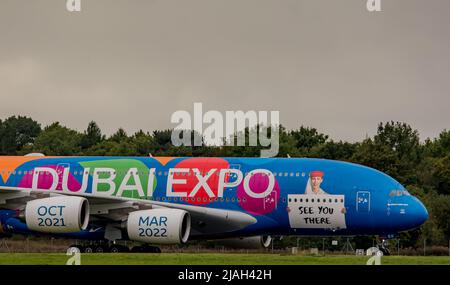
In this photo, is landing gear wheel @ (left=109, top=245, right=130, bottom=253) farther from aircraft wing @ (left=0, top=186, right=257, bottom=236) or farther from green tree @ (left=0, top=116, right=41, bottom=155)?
green tree @ (left=0, top=116, right=41, bottom=155)

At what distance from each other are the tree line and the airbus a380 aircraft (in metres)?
18.0

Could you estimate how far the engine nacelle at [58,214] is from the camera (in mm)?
39562

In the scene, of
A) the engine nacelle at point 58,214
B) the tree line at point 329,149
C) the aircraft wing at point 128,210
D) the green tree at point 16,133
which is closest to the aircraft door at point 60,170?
the aircraft wing at point 128,210

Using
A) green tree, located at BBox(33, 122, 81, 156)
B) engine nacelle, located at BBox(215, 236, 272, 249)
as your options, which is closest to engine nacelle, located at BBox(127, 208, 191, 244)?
engine nacelle, located at BBox(215, 236, 272, 249)

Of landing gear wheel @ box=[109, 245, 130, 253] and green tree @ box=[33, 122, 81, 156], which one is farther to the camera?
green tree @ box=[33, 122, 81, 156]

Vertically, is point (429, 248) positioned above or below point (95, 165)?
below

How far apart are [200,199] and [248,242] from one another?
153 inches

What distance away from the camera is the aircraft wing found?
4144cm

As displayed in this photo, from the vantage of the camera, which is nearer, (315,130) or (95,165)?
(95,165)

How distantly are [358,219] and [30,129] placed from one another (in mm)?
76201

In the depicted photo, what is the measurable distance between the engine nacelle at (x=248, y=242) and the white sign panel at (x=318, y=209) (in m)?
3.60
